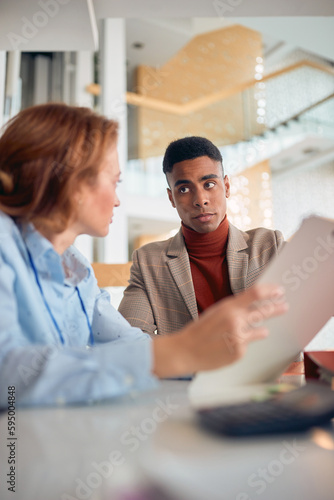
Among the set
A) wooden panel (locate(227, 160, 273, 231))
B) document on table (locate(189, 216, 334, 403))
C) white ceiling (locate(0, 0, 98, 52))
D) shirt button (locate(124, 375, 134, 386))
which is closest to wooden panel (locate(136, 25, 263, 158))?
wooden panel (locate(227, 160, 273, 231))

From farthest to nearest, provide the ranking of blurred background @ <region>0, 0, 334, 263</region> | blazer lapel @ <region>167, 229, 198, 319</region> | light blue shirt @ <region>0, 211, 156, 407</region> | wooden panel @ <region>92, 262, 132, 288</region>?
blurred background @ <region>0, 0, 334, 263</region>, wooden panel @ <region>92, 262, 132, 288</region>, blazer lapel @ <region>167, 229, 198, 319</region>, light blue shirt @ <region>0, 211, 156, 407</region>

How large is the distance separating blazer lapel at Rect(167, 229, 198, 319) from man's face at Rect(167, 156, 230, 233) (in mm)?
73

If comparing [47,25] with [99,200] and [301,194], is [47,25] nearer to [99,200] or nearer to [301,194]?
[99,200]

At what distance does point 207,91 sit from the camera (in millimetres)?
6105

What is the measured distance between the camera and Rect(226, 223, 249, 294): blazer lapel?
118 cm

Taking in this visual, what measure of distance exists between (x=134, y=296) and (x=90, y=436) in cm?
88

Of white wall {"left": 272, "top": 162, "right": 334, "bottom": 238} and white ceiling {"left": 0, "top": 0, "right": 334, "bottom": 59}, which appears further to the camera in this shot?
white wall {"left": 272, "top": 162, "right": 334, "bottom": 238}

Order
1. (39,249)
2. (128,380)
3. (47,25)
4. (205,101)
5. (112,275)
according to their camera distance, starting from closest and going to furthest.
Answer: (128,380), (39,249), (112,275), (47,25), (205,101)

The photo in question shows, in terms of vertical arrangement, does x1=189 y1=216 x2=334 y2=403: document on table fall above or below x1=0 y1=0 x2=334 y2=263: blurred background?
below

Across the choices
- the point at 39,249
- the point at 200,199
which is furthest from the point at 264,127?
the point at 39,249

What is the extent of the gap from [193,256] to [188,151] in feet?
1.03

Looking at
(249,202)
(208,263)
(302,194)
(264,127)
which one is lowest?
(208,263)

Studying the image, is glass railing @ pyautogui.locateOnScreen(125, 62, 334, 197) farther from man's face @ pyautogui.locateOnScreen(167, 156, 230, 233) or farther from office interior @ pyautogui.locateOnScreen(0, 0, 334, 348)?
man's face @ pyautogui.locateOnScreen(167, 156, 230, 233)

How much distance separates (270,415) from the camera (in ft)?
1.21
